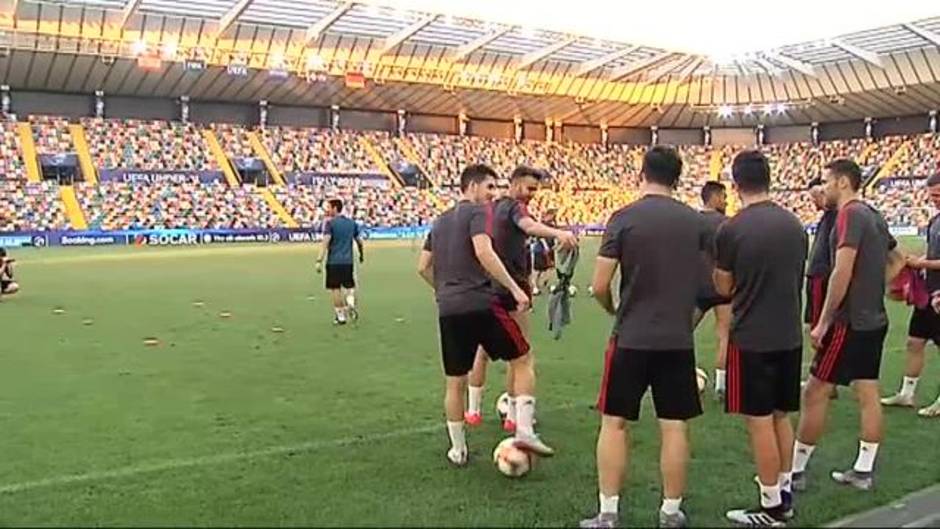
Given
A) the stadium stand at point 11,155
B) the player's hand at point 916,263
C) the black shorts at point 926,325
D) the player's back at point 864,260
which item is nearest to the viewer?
the player's back at point 864,260

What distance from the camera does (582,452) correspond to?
7234 millimetres

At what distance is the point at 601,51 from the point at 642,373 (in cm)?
5679

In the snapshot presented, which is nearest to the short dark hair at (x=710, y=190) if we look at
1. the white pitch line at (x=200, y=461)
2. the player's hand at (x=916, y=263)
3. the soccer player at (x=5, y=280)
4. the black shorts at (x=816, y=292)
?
the black shorts at (x=816, y=292)

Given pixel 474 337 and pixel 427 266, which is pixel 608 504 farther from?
pixel 427 266

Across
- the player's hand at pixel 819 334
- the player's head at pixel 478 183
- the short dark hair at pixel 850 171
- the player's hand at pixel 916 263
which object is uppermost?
the short dark hair at pixel 850 171

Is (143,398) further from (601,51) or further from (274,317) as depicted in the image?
(601,51)

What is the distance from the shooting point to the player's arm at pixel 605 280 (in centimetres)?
530

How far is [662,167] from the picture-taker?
208 inches

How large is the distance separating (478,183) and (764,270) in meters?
2.20

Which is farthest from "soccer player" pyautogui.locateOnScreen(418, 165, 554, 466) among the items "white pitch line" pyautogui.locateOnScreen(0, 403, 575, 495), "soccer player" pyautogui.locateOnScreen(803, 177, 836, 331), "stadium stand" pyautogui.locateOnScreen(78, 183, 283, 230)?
"stadium stand" pyautogui.locateOnScreen(78, 183, 283, 230)

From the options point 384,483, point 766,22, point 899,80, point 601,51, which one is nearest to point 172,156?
point 601,51

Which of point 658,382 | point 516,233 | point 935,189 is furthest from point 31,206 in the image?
point 658,382

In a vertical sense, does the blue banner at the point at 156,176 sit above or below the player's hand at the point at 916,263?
above

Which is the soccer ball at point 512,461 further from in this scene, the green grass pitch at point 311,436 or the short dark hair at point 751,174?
the short dark hair at point 751,174
